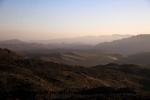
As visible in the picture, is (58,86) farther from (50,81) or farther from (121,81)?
(121,81)

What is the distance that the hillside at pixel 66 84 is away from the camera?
13820mm

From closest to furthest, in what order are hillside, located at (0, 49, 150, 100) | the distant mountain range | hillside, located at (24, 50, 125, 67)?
1. hillside, located at (0, 49, 150, 100)
2. hillside, located at (24, 50, 125, 67)
3. the distant mountain range

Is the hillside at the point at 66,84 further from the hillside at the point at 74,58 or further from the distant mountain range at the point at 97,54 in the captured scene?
the distant mountain range at the point at 97,54

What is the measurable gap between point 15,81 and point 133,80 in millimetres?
13355

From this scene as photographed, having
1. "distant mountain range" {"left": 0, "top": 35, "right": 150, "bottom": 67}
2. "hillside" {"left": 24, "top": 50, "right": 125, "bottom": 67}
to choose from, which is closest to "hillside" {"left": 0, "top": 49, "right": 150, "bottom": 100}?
"hillside" {"left": 24, "top": 50, "right": 125, "bottom": 67}

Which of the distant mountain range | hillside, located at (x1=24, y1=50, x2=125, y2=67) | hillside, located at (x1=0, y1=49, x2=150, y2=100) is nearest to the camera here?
hillside, located at (x1=0, y1=49, x2=150, y2=100)

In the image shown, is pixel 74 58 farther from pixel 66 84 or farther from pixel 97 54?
pixel 66 84

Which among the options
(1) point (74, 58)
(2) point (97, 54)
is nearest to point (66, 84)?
(1) point (74, 58)

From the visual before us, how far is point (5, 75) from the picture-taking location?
56.9 feet

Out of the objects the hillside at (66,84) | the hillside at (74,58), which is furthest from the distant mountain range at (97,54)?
the hillside at (66,84)

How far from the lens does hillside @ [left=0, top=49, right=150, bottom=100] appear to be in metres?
13.8

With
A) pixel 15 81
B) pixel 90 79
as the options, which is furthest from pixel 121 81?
pixel 15 81

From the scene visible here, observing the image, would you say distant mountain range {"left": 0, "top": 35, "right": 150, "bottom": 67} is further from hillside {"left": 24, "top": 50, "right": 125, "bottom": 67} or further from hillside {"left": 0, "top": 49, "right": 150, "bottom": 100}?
hillside {"left": 0, "top": 49, "right": 150, "bottom": 100}

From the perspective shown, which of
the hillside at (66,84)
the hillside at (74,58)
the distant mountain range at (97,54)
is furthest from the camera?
the distant mountain range at (97,54)
